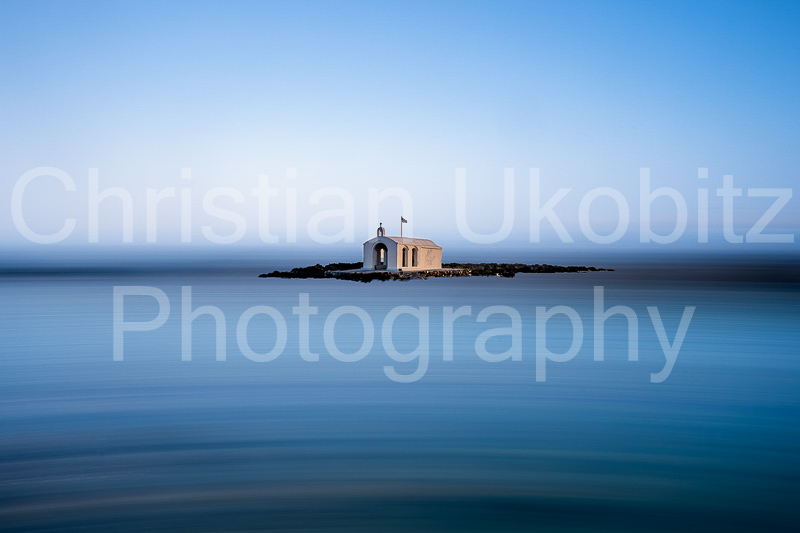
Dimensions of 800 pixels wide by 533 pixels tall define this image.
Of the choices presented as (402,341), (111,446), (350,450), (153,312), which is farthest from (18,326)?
(350,450)

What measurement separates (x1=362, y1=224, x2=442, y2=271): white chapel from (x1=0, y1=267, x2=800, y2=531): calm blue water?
832 inches

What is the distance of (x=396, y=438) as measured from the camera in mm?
7414

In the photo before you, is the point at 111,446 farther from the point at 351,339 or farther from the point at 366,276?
the point at 366,276

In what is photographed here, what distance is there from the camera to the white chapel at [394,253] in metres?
36.6

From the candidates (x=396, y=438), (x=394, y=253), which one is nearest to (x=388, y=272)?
(x=394, y=253)

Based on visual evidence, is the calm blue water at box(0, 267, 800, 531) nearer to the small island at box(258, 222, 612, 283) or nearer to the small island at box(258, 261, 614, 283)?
the small island at box(258, 261, 614, 283)

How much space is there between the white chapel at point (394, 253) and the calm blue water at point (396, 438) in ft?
69.4

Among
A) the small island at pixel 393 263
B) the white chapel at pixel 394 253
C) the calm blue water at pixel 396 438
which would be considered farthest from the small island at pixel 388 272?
the calm blue water at pixel 396 438

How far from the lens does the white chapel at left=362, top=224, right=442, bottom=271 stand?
36625 mm

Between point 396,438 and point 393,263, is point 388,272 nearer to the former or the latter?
point 393,263

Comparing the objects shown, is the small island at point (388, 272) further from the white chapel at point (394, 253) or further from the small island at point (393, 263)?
the white chapel at point (394, 253)

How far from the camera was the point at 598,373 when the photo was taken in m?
11.5

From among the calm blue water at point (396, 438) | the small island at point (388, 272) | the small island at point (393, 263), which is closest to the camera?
the calm blue water at point (396, 438)

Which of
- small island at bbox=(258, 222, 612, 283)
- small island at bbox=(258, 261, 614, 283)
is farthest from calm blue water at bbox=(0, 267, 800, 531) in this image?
small island at bbox=(258, 222, 612, 283)
